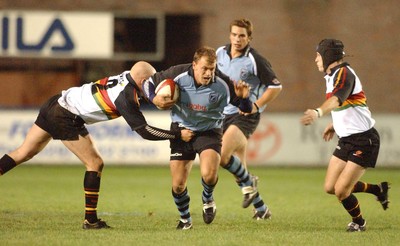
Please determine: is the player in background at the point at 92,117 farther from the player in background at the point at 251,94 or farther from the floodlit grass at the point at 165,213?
the player in background at the point at 251,94

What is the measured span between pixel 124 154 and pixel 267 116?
3.14m

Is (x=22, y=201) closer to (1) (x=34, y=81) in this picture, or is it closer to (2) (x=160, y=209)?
(2) (x=160, y=209)

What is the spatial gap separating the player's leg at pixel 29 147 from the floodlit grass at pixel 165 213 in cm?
A: 61

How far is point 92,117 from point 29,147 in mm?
785

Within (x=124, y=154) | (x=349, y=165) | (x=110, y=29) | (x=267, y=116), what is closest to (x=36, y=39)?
(x=110, y=29)

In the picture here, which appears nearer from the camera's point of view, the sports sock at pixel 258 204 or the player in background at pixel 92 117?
the player in background at pixel 92 117

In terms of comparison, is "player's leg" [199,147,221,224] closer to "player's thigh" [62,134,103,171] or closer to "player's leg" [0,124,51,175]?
"player's thigh" [62,134,103,171]

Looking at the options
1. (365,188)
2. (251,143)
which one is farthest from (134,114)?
(251,143)

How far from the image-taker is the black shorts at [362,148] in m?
8.81

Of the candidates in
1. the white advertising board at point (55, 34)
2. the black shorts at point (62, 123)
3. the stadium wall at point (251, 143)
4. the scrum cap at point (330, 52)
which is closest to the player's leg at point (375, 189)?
the scrum cap at point (330, 52)

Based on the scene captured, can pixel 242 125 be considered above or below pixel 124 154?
above

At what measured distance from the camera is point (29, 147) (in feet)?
29.9

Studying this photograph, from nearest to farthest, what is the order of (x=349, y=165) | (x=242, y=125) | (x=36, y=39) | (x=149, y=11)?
1. (x=349, y=165)
2. (x=242, y=125)
3. (x=36, y=39)
4. (x=149, y=11)

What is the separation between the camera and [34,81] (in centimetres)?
2261
